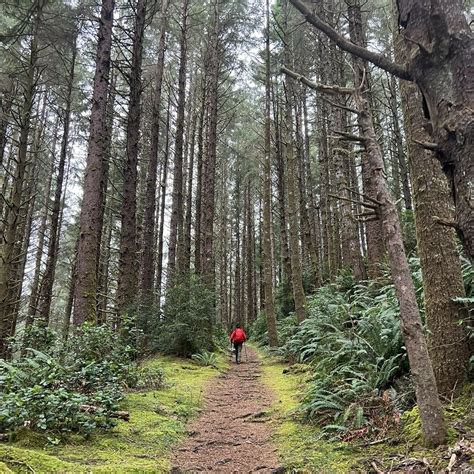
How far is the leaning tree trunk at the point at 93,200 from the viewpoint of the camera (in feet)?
24.3

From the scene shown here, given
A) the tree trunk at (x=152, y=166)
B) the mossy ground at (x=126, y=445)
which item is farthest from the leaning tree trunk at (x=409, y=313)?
the tree trunk at (x=152, y=166)

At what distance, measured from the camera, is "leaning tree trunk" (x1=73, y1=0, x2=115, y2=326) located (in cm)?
742

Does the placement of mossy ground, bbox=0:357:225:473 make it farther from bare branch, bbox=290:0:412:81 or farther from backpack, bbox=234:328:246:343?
backpack, bbox=234:328:246:343

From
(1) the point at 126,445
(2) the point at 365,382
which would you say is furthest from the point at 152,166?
(1) the point at 126,445

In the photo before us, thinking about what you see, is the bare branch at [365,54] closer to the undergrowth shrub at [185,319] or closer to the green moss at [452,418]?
the green moss at [452,418]

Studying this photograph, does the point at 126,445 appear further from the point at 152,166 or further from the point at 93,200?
the point at 152,166

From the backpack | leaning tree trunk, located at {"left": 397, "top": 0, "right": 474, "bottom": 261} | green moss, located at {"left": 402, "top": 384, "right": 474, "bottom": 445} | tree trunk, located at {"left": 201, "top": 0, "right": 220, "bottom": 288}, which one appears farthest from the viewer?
tree trunk, located at {"left": 201, "top": 0, "right": 220, "bottom": 288}

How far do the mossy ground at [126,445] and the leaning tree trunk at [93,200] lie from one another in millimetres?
2167

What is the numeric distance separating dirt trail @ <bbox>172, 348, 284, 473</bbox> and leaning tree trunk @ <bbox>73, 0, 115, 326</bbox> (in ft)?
9.46

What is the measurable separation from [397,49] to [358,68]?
97cm

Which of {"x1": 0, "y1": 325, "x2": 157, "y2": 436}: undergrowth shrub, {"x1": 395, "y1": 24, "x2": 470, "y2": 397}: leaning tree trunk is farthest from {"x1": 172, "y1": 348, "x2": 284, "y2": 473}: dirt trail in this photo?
{"x1": 395, "y1": 24, "x2": 470, "y2": 397}: leaning tree trunk

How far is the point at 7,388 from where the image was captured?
13.7 feet

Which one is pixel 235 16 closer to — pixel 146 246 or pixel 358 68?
pixel 146 246

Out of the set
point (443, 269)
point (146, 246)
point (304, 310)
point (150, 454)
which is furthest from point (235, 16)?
point (150, 454)
